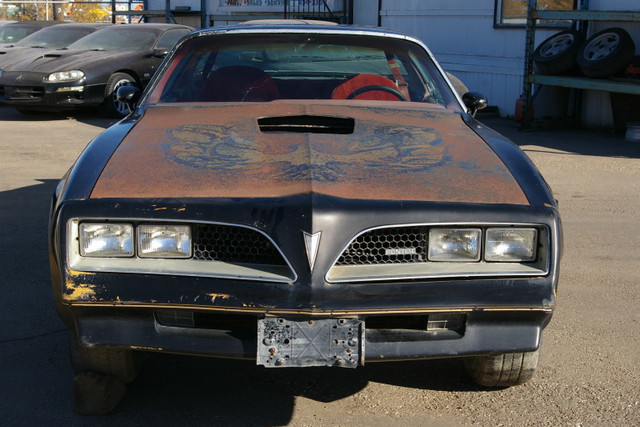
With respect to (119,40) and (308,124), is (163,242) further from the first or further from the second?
(119,40)

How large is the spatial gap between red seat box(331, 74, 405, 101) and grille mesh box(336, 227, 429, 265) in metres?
1.79

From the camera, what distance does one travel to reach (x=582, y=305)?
15.4ft

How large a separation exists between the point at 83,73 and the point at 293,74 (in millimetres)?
8540

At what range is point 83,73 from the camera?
1266 cm

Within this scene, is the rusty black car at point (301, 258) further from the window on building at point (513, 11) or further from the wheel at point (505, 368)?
the window on building at point (513, 11)

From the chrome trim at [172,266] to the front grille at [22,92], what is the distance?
34.2 feet

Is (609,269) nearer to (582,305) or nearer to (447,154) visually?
(582,305)

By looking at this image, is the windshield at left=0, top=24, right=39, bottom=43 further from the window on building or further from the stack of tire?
the stack of tire

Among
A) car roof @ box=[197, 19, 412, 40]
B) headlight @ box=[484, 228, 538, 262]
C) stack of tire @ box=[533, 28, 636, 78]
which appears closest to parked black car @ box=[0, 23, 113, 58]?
stack of tire @ box=[533, 28, 636, 78]

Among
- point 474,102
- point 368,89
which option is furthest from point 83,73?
point 474,102

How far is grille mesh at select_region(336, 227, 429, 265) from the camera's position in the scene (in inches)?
114

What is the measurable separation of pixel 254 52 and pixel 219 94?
0.46m

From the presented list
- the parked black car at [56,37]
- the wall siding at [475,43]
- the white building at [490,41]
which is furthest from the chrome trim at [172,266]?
the parked black car at [56,37]

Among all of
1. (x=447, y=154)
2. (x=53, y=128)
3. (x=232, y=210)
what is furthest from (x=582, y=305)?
(x=53, y=128)
